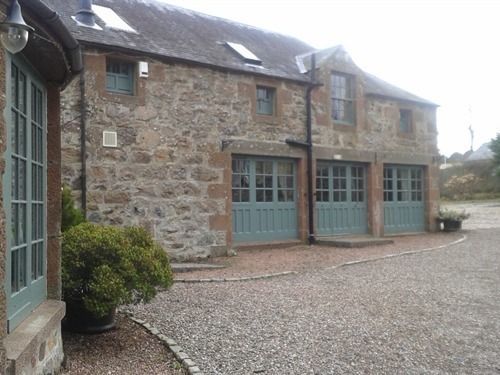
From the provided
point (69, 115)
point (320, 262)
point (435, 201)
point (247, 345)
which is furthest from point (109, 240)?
point (435, 201)

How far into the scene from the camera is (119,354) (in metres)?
4.69

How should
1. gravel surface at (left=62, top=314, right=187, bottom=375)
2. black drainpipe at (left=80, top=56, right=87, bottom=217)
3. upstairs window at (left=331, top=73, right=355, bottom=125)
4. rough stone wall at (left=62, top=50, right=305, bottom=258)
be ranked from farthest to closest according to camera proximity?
1. upstairs window at (left=331, top=73, right=355, bottom=125)
2. rough stone wall at (left=62, top=50, right=305, bottom=258)
3. black drainpipe at (left=80, top=56, right=87, bottom=217)
4. gravel surface at (left=62, top=314, right=187, bottom=375)

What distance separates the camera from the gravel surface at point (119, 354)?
171 inches

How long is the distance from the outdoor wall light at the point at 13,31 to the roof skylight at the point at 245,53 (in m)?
10.0

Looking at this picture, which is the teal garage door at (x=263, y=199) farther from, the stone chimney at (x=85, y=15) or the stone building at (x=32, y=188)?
the stone building at (x=32, y=188)

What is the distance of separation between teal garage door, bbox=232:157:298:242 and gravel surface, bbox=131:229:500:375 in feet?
11.2

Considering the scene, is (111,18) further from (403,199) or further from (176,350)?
(403,199)

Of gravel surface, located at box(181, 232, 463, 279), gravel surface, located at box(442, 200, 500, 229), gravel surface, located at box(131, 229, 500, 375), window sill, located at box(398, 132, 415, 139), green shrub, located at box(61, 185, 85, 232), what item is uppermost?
window sill, located at box(398, 132, 415, 139)

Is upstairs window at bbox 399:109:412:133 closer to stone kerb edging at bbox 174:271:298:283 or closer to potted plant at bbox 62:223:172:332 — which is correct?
stone kerb edging at bbox 174:271:298:283

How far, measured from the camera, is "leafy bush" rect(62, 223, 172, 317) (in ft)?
15.5

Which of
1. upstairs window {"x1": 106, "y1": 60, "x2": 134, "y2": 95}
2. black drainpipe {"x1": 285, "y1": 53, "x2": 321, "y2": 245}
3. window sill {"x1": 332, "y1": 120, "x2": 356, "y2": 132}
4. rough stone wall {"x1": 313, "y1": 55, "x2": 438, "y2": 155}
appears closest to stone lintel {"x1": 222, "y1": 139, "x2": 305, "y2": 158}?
black drainpipe {"x1": 285, "y1": 53, "x2": 321, "y2": 245}

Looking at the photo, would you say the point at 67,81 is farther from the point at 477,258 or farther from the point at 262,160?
the point at 477,258

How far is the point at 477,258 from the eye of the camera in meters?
10.9

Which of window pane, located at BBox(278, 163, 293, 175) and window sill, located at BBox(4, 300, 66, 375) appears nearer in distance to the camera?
window sill, located at BBox(4, 300, 66, 375)
